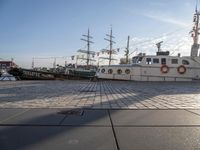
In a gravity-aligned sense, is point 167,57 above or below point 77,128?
above

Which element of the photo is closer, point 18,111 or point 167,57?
point 18,111

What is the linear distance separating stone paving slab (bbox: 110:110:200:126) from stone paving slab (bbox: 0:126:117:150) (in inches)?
34.5

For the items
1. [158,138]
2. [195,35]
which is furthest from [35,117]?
[195,35]

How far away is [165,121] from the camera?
20.1 feet

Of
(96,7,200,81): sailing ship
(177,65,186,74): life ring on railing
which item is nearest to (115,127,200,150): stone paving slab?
(96,7,200,81): sailing ship

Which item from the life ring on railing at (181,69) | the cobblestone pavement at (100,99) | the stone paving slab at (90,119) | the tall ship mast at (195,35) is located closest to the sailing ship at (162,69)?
the life ring on railing at (181,69)

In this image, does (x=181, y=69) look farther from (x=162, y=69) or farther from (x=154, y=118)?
(x=154, y=118)

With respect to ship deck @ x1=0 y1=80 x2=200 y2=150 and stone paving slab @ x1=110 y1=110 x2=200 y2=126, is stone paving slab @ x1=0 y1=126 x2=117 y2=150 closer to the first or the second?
ship deck @ x1=0 y1=80 x2=200 y2=150

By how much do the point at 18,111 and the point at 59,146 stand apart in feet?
11.6

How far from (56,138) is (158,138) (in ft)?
5.96

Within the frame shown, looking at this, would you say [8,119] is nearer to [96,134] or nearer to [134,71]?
[96,134]

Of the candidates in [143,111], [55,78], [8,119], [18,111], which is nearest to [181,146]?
[143,111]

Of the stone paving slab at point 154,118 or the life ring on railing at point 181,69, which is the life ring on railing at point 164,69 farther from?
the stone paving slab at point 154,118

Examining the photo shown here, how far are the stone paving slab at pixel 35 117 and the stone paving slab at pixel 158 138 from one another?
169cm
